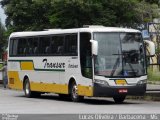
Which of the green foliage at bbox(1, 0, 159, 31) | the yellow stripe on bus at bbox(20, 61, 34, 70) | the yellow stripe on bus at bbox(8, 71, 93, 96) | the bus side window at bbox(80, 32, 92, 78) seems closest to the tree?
the green foliage at bbox(1, 0, 159, 31)

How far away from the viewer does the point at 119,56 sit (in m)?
25.6

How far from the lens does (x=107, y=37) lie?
1018 inches

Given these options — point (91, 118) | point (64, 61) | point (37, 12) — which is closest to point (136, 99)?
point (64, 61)

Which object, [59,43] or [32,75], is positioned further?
[32,75]

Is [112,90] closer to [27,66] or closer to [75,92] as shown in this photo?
[75,92]

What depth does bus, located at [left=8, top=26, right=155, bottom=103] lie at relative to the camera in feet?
83.5

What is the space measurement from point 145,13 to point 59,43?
1699 cm

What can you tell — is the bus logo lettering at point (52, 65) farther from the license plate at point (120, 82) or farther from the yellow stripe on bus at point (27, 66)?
the license plate at point (120, 82)

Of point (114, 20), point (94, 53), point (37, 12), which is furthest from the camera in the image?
point (37, 12)

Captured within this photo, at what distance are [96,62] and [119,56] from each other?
96 centimetres

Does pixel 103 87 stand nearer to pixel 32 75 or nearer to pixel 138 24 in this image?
pixel 32 75

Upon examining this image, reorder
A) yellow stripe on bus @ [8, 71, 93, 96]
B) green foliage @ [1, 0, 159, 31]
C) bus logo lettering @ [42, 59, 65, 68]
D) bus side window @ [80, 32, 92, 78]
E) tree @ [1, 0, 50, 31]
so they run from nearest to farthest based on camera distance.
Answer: bus side window @ [80, 32, 92, 78], yellow stripe on bus @ [8, 71, 93, 96], bus logo lettering @ [42, 59, 65, 68], green foliage @ [1, 0, 159, 31], tree @ [1, 0, 50, 31]

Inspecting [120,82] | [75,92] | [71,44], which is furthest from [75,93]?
[120,82]

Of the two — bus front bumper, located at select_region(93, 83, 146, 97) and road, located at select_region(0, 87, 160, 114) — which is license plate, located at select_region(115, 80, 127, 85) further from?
road, located at select_region(0, 87, 160, 114)
